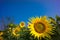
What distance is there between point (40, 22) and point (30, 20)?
0.04 metres

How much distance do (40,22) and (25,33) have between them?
97 mm

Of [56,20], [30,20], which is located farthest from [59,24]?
[30,20]

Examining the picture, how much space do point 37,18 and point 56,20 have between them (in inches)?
3.2

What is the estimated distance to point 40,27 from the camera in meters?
0.67

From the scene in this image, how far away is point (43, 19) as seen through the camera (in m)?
0.68

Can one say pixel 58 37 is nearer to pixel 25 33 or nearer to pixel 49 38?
pixel 49 38

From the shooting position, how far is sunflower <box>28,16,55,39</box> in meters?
0.66

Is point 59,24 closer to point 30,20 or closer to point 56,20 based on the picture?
point 56,20

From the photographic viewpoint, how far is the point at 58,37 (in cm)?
67

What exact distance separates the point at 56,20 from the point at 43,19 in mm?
57

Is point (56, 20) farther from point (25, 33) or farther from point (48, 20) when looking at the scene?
point (25, 33)

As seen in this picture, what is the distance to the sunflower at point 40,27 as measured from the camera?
2.15 feet

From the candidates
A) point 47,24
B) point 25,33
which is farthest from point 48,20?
point 25,33

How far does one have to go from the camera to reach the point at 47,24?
0.67 meters
